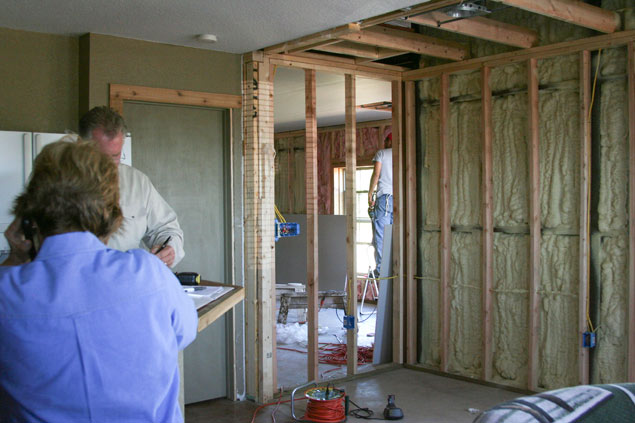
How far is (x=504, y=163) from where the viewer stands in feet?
16.2

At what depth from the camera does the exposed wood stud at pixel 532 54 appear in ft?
13.9

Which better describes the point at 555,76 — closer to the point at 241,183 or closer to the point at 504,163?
the point at 504,163

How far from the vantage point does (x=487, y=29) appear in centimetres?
441

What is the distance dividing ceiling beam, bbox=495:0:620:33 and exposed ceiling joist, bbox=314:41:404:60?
1.40m

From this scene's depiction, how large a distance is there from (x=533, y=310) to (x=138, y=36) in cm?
351

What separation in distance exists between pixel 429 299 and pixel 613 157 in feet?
6.58

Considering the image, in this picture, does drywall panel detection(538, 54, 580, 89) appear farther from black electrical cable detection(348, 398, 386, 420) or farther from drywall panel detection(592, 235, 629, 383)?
black electrical cable detection(348, 398, 386, 420)

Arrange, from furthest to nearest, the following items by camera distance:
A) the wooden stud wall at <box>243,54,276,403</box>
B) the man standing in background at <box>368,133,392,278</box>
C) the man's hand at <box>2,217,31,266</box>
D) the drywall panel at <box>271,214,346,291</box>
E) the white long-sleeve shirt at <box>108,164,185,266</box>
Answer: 1. the drywall panel at <box>271,214,346,291</box>
2. the man standing in background at <box>368,133,392,278</box>
3. the wooden stud wall at <box>243,54,276,403</box>
4. the white long-sleeve shirt at <box>108,164,185,266</box>
5. the man's hand at <box>2,217,31,266</box>

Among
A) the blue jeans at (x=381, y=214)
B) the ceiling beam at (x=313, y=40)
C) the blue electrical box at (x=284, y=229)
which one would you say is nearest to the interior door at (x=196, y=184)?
the blue electrical box at (x=284, y=229)

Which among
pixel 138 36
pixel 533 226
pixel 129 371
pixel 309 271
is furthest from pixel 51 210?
pixel 533 226

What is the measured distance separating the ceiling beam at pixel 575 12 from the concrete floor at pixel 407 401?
8.82 feet

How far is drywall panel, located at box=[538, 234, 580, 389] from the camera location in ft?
14.8

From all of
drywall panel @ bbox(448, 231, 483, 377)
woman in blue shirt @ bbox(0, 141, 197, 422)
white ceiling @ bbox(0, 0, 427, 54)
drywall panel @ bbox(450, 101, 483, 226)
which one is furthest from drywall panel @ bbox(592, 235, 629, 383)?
woman in blue shirt @ bbox(0, 141, 197, 422)

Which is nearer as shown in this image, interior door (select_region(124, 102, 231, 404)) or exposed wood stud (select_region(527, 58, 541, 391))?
interior door (select_region(124, 102, 231, 404))
